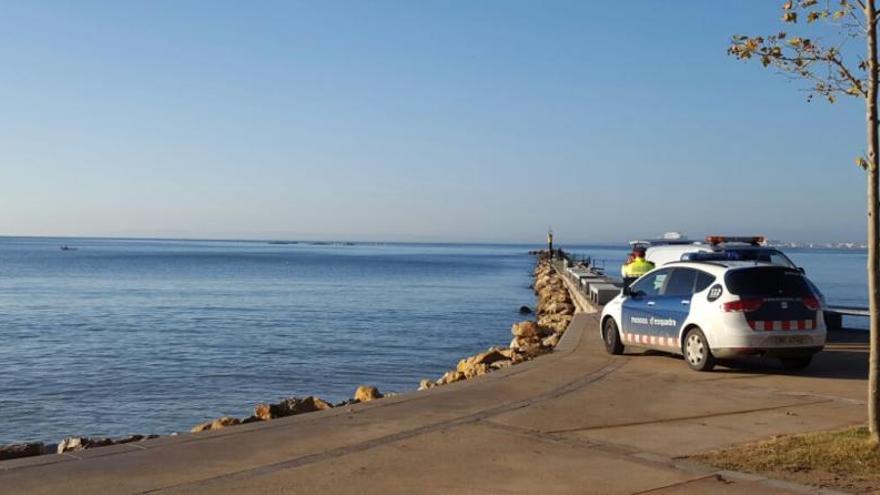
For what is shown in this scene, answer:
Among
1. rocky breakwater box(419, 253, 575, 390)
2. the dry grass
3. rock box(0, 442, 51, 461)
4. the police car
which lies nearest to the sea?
rocky breakwater box(419, 253, 575, 390)

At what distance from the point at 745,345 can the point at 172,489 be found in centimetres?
820

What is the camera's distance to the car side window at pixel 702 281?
12.7 metres

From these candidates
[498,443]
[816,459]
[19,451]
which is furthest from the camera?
[19,451]

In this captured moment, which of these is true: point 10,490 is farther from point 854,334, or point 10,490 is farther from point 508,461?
point 854,334

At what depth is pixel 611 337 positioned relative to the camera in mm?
14562

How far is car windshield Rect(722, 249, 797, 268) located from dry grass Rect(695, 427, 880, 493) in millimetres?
8206

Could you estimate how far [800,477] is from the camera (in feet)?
21.4

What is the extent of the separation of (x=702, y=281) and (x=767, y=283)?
3.01ft

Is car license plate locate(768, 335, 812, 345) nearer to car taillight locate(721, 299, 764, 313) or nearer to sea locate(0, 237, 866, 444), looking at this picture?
car taillight locate(721, 299, 764, 313)

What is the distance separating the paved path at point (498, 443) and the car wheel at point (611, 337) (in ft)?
7.53

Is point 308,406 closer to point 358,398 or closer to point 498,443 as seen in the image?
point 358,398

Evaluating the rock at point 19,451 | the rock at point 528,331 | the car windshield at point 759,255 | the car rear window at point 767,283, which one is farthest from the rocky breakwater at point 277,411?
the rock at point 528,331

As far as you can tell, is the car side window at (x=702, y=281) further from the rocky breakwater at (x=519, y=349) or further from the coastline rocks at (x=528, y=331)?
the coastline rocks at (x=528, y=331)

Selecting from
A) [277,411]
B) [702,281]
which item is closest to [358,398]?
[277,411]
